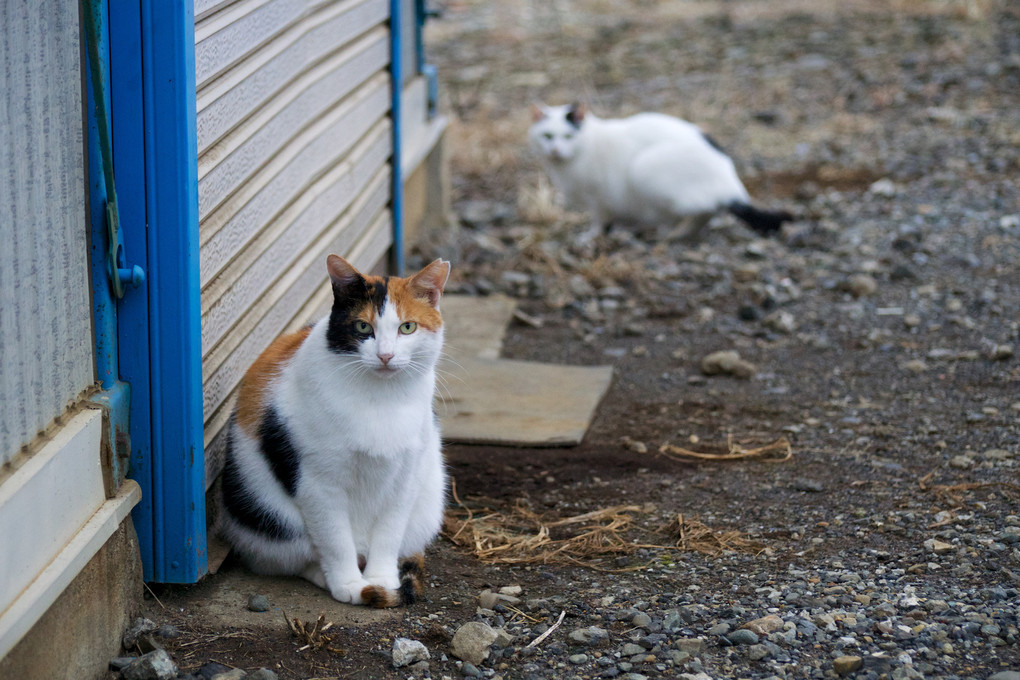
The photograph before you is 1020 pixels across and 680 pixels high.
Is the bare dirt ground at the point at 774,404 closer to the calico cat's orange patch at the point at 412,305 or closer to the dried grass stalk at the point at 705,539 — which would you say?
the dried grass stalk at the point at 705,539

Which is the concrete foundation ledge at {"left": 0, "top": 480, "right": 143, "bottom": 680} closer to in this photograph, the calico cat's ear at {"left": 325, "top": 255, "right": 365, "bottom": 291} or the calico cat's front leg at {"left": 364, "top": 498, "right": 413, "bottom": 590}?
the calico cat's front leg at {"left": 364, "top": 498, "right": 413, "bottom": 590}

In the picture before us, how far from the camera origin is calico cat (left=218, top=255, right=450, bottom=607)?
100 inches

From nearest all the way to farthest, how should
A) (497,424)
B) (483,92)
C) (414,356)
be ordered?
(414,356)
(497,424)
(483,92)

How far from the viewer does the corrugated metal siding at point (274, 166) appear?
2.73 metres

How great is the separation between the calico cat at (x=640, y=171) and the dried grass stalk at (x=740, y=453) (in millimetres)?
2907

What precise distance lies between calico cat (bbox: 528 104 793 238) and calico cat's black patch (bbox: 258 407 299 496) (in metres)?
4.29

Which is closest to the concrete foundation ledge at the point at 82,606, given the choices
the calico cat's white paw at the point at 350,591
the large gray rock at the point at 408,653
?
the calico cat's white paw at the point at 350,591

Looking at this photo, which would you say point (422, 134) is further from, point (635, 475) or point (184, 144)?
point (184, 144)

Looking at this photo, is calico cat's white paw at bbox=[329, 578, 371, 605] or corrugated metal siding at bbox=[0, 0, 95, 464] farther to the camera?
calico cat's white paw at bbox=[329, 578, 371, 605]

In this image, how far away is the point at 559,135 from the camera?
6723 mm

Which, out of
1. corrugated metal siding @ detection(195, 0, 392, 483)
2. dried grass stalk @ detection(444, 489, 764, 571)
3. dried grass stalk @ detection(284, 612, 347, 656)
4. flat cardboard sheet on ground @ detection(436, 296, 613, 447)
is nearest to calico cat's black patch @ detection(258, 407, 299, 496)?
corrugated metal siding @ detection(195, 0, 392, 483)

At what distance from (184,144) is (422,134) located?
4.31m

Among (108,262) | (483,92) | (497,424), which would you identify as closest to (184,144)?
(108,262)

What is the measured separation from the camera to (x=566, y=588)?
9.20ft
